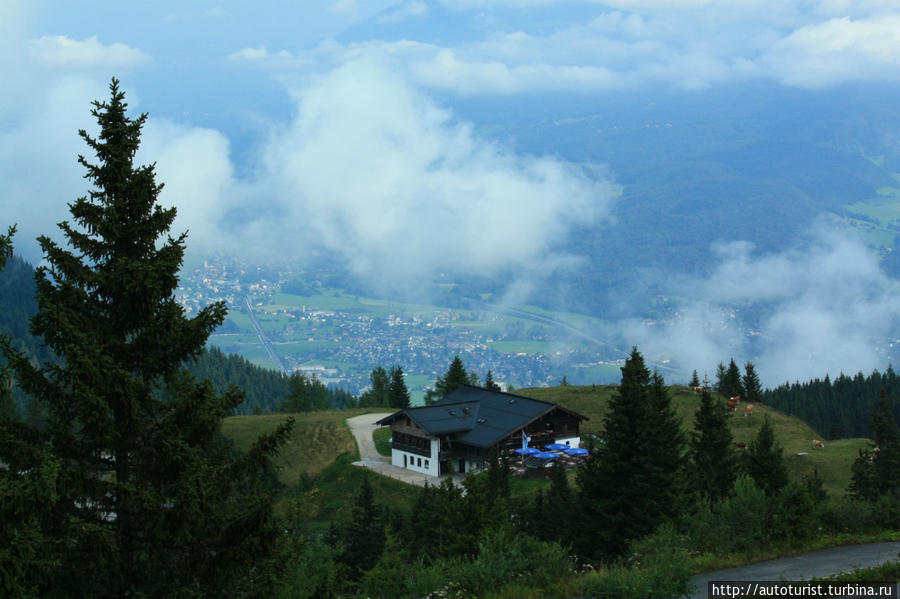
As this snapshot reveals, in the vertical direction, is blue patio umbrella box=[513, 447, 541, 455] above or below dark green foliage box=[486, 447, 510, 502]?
above

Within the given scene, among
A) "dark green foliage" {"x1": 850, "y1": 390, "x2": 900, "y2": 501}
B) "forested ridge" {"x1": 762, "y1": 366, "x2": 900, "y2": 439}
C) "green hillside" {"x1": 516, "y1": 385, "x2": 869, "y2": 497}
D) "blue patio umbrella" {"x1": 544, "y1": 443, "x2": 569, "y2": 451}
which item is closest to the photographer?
"dark green foliage" {"x1": 850, "y1": 390, "x2": 900, "y2": 501}

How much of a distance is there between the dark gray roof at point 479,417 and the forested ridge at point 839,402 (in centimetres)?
7262

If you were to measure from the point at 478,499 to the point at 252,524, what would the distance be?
21.4 meters

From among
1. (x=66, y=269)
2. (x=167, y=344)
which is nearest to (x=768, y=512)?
(x=167, y=344)

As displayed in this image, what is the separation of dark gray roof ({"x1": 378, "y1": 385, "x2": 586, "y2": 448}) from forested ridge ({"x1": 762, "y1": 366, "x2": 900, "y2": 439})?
238 feet

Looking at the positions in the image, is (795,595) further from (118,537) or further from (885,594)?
(118,537)

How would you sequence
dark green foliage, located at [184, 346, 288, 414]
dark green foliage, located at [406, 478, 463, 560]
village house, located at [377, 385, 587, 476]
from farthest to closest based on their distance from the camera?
1. dark green foliage, located at [184, 346, 288, 414]
2. village house, located at [377, 385, 587, 476]
3. dark green foliage, located at [406, 478, 463, 560]

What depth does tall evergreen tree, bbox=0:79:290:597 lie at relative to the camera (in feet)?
39.8

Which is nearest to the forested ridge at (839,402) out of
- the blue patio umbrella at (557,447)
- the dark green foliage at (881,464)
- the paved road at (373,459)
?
the blue patio umbrella at (557,447)

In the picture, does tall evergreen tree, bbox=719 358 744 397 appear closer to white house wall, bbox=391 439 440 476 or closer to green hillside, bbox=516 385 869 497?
green hillside, bbox=516 385 869 497

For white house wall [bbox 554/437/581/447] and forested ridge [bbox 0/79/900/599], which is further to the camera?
white house wall [bbox 554/437/581/447]

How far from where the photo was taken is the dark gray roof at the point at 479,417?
66.7 meters

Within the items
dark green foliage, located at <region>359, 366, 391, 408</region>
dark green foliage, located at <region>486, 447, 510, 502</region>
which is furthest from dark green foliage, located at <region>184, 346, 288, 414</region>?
dark green foliage, located at <region>486, 447, 510, 502</region>

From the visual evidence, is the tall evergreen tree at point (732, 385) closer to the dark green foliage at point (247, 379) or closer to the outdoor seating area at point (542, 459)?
the outdoor seating area at point (542, 459)
